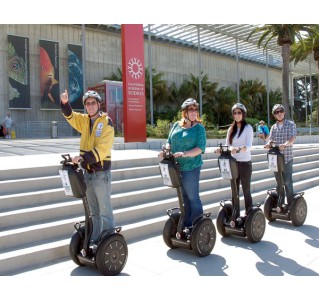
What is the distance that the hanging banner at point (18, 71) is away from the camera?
24.0 metres

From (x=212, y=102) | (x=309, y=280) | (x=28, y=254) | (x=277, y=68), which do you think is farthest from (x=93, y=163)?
(x=277, y=68)

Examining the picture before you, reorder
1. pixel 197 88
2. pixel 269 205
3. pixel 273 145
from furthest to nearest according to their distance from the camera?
1. pixel 197 88
2. pixel 269 205
3. pixel 273 145

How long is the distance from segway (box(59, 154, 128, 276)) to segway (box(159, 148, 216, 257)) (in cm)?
81

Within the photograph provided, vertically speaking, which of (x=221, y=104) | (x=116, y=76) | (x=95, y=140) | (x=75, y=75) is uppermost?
(x=116, y=76)

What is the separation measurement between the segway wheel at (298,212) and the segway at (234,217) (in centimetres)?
98

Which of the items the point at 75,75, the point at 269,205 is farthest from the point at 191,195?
the point at 75,75

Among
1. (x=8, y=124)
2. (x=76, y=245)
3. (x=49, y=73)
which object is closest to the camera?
(x=76, y=245)

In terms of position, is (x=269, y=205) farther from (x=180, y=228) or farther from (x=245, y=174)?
(x=180, y=228)

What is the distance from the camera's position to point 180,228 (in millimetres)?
4402

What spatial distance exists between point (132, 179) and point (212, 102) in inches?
1172

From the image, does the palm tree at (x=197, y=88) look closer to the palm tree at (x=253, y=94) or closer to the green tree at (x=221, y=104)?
the green tree at (x=221, y=104)

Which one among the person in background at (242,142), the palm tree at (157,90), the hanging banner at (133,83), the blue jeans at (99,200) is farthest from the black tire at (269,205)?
the palm tree at (157,90)

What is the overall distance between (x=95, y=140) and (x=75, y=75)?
24272mm

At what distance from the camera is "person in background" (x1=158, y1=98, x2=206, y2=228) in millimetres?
4230
